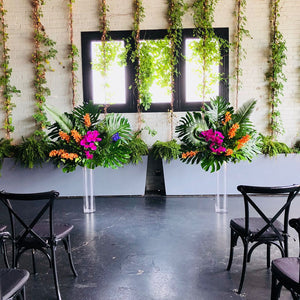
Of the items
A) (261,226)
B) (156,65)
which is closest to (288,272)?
(261,226)

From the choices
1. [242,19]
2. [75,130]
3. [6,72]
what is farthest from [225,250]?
[6,72]

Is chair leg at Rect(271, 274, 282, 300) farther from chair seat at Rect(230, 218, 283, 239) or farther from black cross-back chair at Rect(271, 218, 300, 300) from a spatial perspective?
chair seat at Rect(230, 218, 283, 239)

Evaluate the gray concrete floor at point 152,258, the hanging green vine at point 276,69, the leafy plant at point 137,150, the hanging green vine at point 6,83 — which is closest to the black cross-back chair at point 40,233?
the gray concrete floor at point 152,258

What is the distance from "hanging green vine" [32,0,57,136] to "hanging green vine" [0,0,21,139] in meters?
0.43

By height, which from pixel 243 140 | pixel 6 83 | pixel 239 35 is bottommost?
pixel 243 140

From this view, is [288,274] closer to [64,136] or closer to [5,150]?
[64,136]

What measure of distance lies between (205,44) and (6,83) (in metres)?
3.65

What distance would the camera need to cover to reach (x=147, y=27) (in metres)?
5.83

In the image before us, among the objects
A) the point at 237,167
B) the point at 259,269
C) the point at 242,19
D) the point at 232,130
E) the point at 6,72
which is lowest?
the point at 259,269

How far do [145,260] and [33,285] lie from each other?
97 centimetres

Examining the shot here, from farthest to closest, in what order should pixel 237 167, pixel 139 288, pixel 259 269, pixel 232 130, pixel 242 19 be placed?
pixel 242 19 → pixel 237 167 → pixel 232 130 → pixel 259 269 → pixel 139 288

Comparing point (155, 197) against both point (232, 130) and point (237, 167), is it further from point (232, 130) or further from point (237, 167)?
point (232, 130)

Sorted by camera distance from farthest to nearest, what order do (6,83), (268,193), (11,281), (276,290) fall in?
(6,83)
(268,193)
(276,290)
(11,281)

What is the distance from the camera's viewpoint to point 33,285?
2.57m
